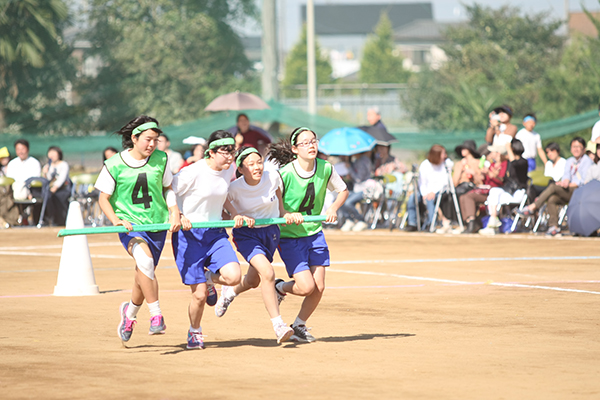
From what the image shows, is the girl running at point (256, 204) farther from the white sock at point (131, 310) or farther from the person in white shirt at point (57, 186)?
the person in white shirt at point (57, 186)

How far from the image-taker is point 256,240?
791 cm

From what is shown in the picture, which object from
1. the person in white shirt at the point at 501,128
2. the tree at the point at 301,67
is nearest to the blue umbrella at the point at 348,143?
the person in white shirt at the point at 501,128

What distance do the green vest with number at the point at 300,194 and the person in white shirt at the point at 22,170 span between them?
43.3 ft

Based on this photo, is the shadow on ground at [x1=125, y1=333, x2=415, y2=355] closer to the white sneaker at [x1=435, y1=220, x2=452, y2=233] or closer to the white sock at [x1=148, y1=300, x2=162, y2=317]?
the white sock at [x1=148, y1=300, x2=162, y2=317]

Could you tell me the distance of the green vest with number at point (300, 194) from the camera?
806cm

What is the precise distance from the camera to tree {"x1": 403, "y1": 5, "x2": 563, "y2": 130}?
1821 inches

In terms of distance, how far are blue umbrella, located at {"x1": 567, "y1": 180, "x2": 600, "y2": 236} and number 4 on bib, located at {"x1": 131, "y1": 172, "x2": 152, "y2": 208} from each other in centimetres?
1035

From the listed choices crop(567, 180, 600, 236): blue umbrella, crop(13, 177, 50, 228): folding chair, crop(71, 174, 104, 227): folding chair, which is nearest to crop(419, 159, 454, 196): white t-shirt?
crop(567, 180, 600, 236): blue umbrella

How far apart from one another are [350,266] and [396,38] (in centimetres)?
11892

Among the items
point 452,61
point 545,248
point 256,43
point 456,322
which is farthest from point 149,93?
point 256,43

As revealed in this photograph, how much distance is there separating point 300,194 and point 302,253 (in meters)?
0.49

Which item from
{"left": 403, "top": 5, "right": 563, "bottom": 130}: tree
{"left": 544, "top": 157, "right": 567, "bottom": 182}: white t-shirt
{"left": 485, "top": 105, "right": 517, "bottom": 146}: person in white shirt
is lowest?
{"left": 544, "top": 157, "right": 567, "bottom": 182}: white t-shirt

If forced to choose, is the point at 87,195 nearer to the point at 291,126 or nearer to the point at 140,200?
the point at 291,126

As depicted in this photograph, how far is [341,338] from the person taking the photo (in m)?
8.03
